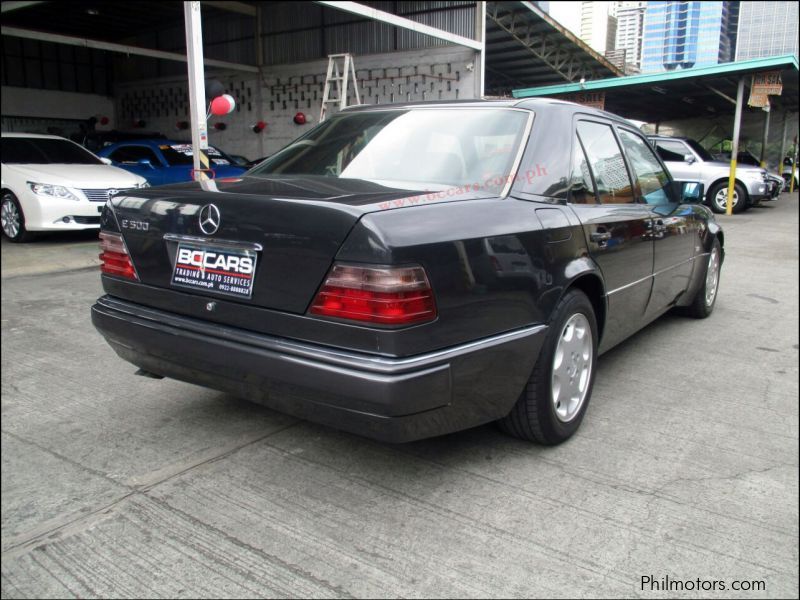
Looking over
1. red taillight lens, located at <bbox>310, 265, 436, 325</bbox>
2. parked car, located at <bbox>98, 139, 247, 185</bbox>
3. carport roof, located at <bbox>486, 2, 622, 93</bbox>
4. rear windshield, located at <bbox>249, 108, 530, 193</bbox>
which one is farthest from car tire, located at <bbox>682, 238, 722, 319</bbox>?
carport roof, located at <bbox>486, 2, 622, 93</bbox>

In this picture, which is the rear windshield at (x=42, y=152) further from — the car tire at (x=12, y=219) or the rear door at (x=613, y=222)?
the rear door at (x=613, y=222)

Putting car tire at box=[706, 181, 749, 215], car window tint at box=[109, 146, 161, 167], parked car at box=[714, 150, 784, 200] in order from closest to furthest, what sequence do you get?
1. car window tint at box=[109, 146, 161, 167]
2. car tire at box=[706, 181, 749, 215]
3. parked car at box=[714, 150, 784, 200]

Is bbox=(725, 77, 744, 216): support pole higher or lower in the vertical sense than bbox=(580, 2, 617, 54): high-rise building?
lower

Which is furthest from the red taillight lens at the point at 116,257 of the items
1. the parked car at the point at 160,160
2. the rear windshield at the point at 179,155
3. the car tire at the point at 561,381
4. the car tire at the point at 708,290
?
the rear windshield at the point at 179,155

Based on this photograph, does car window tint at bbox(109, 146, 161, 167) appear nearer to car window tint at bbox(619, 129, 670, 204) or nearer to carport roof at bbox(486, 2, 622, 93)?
carport roof at bbox(486, 2, 622, 93)

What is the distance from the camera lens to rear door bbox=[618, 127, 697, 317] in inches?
148

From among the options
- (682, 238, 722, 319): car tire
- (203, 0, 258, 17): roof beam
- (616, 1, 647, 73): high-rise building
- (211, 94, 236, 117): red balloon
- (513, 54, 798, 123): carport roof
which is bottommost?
(682, 238, 722, 319): car tire

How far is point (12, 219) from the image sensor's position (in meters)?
7.89

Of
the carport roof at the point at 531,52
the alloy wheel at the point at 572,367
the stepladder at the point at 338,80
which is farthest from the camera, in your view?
the carport roof at the point at 531,52

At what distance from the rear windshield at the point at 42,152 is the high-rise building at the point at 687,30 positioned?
7.74m

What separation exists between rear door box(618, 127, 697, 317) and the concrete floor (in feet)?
1.97

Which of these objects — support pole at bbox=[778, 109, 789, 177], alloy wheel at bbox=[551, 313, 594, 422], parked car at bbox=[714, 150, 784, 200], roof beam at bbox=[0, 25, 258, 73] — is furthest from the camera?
support pole at bbox=[778, 109, 789, 177]

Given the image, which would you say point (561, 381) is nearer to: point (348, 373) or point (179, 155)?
point (348, 373)

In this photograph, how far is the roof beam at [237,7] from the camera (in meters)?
16.3
